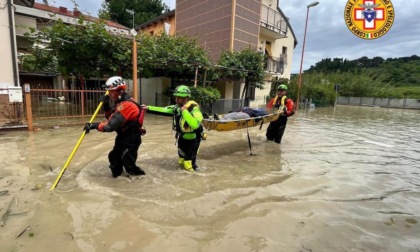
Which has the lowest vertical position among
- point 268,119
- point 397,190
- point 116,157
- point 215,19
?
point 397,190

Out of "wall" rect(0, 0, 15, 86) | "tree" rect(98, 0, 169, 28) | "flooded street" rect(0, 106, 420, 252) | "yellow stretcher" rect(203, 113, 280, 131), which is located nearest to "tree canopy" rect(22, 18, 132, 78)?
"wall" rect(0, 0, 15, 86)

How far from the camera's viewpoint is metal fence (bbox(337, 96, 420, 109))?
32409 mm

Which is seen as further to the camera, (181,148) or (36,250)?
(181,148)

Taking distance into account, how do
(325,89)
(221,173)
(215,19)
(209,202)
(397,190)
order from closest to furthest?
(209,202), (397,190), (221,173), (215,19), (325,89)

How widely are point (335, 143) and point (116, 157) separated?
6962mm

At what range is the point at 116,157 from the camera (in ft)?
13.7

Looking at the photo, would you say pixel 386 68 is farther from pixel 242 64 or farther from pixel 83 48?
pixel 83 48

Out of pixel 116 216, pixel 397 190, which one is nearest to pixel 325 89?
pixel 397 190

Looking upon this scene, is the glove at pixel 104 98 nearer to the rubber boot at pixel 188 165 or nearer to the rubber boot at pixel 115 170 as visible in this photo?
the rubber boot at pixel 115 170

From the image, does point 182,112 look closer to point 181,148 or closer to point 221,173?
point 181,148

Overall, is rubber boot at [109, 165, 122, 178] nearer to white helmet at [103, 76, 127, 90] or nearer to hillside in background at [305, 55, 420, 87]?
white helmet at [103, 76, 127, 90]

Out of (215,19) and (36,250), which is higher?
(215,19)

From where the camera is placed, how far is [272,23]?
2086 cm

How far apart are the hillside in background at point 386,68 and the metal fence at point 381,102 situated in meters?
6.36
